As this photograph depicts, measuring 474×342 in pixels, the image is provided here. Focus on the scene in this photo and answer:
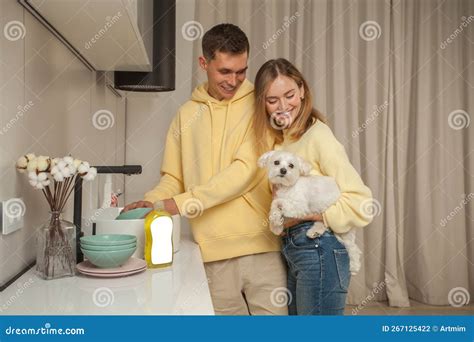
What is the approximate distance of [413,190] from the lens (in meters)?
2.82

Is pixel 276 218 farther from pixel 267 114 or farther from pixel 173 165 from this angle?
pixel 173 165

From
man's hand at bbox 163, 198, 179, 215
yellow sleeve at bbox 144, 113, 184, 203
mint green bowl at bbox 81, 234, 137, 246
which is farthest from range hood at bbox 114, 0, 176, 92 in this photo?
mint green bowl at bbox 81, 234, 137, 246

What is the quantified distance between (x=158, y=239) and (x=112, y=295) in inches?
9.2

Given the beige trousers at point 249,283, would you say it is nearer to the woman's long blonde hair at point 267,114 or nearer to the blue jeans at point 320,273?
the blue jeans at point 320,273

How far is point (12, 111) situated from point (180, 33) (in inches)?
69.3

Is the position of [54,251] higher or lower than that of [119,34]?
lower

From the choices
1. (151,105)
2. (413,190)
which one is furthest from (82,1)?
(413,190)

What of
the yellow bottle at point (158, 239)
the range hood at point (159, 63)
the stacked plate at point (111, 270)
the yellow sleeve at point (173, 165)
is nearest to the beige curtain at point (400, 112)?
the range hood at point (159, 63)

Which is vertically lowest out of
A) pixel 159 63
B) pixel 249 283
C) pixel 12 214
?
pixel 249 283

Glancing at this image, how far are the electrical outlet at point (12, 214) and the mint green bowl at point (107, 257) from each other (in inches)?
5.3

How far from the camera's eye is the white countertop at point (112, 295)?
75 cm

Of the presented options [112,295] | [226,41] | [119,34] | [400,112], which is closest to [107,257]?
[112,295]

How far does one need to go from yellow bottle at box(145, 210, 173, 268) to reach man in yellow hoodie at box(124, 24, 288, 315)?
0.23 meters

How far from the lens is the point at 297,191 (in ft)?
4.08
